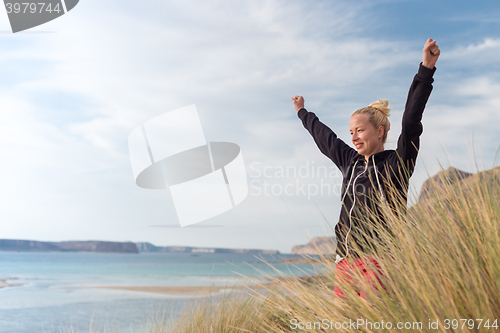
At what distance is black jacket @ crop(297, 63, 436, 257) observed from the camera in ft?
6.21

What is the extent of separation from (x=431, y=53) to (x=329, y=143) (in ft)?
3.02

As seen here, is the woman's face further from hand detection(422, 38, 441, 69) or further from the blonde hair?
hand detection(422, 38, 441, 69)

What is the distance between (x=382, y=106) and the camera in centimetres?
227

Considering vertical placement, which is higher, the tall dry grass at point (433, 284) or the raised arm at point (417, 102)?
the raised arm at point (417, 102)

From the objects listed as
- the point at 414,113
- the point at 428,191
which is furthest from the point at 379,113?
the point at 428,191

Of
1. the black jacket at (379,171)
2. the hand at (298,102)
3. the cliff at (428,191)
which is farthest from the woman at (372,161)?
the hand at (298,102)

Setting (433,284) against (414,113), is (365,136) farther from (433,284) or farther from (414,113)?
(433,284)

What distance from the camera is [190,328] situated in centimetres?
315

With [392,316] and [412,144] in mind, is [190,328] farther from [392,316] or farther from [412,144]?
[412,144]

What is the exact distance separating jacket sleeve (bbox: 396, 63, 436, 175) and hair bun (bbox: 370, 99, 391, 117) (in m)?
0.32

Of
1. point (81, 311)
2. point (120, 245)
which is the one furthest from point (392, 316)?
point (120, 245)

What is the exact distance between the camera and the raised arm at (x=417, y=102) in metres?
1.87

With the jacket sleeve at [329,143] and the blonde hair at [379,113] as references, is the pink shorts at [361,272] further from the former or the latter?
the blonde hair at [379,113]

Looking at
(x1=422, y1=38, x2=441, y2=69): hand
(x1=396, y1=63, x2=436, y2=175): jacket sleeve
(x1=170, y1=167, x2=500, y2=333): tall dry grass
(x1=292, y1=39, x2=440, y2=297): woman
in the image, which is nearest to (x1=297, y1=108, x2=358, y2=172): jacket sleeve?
(x1=292, y1=39, x2=440, y2=297): woman
